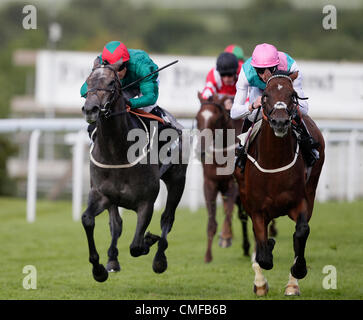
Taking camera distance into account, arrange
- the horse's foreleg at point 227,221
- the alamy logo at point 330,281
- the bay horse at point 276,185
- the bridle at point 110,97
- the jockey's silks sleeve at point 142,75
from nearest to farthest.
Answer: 1. the bridle at point 110,97
2. the bay horse at point 276,185
3. the jockey's silks sleeve at point 142,75
4. the alamy logo at point 330,281
5. the horse's foreleg at point 227,221

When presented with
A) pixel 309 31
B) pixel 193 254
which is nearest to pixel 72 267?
pixel 193 254

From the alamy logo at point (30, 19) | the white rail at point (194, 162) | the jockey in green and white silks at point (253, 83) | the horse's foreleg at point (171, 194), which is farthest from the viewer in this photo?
the white rail at point (194, 162)

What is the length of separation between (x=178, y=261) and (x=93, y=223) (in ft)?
8.59

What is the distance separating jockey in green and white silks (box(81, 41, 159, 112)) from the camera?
645cm

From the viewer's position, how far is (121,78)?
21.4 ft

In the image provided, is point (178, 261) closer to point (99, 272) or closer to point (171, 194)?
point (171, 194)

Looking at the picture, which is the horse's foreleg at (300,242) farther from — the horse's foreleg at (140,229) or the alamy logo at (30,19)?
the alamy logo at (30,19)

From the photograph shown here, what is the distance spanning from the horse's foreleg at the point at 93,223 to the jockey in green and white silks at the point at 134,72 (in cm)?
76

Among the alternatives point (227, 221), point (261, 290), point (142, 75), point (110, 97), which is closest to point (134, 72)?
point (142, 75)

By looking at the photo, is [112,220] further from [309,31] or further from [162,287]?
[309,31]

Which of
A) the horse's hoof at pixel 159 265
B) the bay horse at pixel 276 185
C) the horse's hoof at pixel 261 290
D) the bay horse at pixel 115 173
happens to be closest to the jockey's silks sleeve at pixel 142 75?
the bay horse at pixel 115 173

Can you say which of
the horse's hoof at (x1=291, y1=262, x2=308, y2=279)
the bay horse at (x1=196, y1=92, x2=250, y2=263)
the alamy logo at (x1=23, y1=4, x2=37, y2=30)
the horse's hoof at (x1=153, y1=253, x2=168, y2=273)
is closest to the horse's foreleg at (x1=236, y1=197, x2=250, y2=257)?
the bay horse at (x1=196, y1=92, x2=250, y2=263)

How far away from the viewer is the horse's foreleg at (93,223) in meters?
6.36

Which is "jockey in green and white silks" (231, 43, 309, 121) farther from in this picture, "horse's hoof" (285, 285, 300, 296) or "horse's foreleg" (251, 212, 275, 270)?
"horse's hoof" (285, 285, 300, 296)
